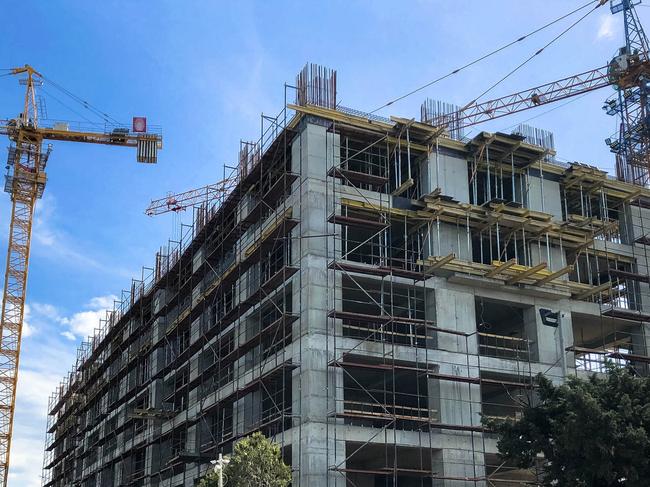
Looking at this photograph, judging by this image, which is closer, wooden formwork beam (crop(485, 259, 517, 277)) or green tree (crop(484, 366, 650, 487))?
green tree (crop(484, 366, 650, 487))

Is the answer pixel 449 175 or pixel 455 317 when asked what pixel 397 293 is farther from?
pixel 449 175

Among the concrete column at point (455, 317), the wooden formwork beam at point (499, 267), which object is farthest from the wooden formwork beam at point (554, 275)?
the concrete column at point (455, 317)

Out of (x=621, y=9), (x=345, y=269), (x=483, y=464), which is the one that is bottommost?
(x=483, y=464)

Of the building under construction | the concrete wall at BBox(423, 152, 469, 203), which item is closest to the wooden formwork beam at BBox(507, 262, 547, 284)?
the building under construction

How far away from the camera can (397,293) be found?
49.3 metres

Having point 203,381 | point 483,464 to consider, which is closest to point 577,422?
point 483,464

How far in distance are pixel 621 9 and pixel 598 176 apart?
743 inches

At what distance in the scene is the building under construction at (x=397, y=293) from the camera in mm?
44094

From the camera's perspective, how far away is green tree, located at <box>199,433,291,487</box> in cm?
3559

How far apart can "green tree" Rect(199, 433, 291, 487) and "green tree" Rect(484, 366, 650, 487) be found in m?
9.59

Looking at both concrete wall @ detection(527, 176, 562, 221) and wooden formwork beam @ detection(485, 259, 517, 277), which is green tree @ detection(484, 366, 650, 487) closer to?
wooden formwork beam @ detection(485, 259, 517, 277)

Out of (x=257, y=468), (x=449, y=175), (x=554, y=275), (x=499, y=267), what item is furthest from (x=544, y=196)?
(x=257, y=468)

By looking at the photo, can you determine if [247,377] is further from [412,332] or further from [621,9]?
[621,9]

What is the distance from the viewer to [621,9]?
67.1m
